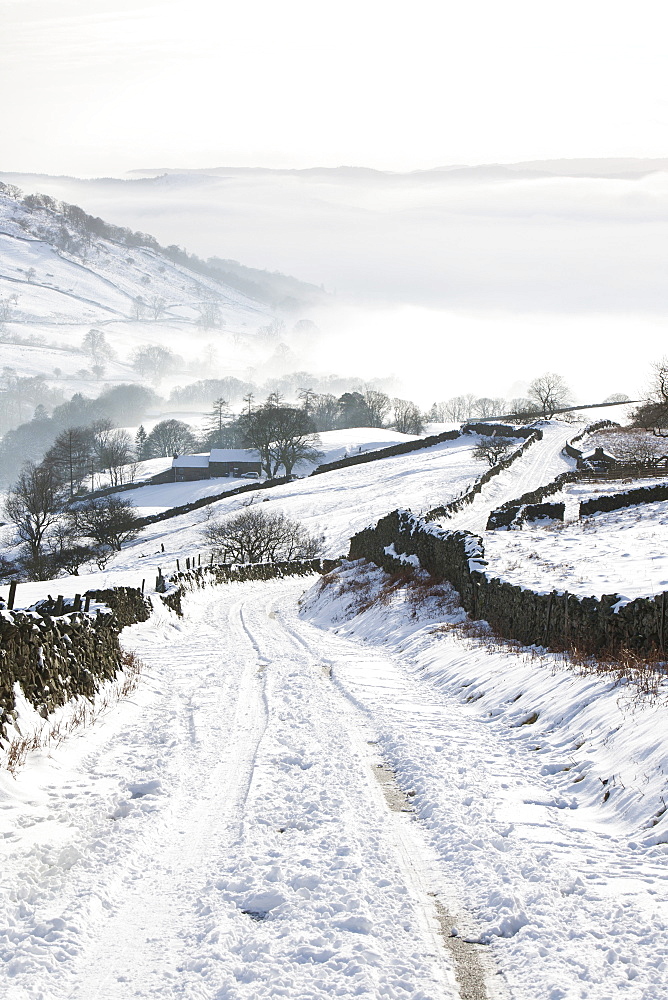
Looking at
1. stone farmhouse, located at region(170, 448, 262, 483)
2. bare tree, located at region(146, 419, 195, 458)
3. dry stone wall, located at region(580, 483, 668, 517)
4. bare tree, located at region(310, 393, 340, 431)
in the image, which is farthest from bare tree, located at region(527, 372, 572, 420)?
dry stone wall, located at region(580, 483, 668, 517)

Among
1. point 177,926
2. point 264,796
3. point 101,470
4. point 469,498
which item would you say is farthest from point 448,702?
point 101,470

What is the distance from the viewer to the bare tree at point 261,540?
55375 mm

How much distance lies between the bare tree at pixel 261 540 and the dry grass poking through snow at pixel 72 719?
40.7 m

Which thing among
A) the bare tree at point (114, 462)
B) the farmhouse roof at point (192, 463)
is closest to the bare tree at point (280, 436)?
the farmhouse roof at point (192, 463)

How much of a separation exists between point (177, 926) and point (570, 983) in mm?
2608

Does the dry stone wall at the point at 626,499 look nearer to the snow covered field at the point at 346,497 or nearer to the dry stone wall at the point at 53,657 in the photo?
the snow covered field at the point at 346,497

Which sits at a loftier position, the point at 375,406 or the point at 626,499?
the point at 375,406

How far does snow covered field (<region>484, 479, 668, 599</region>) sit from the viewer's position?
1580cm

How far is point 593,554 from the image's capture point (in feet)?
70.4

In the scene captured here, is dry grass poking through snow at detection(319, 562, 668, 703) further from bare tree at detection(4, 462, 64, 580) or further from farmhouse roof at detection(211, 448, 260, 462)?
farmhouse roof at detection(211, 448, 260, 462)

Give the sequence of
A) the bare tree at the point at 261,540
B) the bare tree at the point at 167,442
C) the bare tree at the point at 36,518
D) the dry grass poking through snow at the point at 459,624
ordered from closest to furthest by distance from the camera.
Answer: the dry grass poking through snow at the point at 459,624 → the bare tree at the point at 261,540 → the bare tree at the point at 36,518 → the bare tree at the point at 167,442

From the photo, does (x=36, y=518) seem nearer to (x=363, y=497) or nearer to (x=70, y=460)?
(x=363, y=497)

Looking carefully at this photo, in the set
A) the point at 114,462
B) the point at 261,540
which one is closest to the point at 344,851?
the point at 261,540

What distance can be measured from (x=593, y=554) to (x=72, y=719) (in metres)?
15.8
